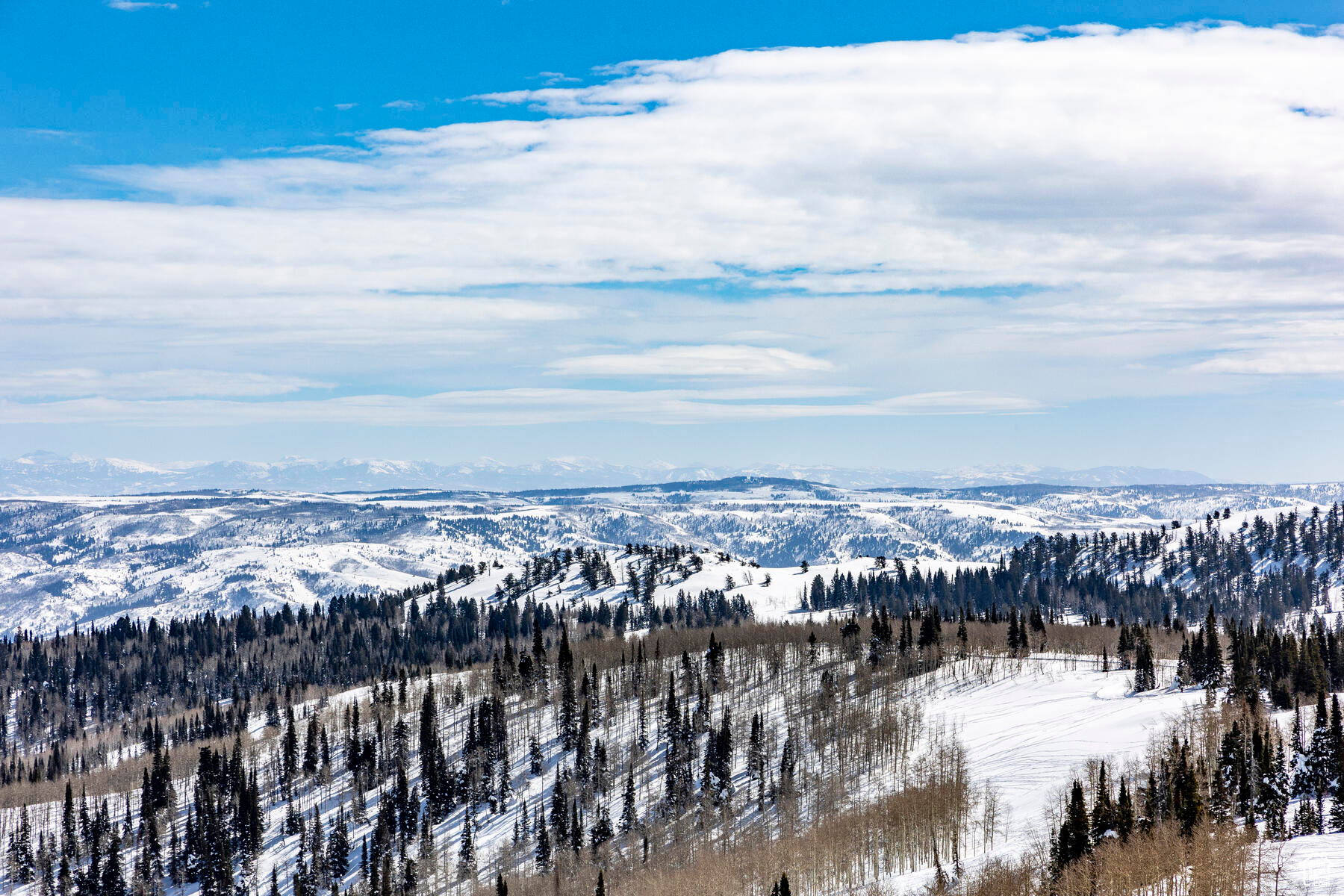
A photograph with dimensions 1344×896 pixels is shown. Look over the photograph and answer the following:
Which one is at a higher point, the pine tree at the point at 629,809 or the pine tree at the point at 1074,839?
the pine tree at the point at 1074,839

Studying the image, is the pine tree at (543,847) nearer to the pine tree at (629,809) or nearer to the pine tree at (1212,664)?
the pine tree at (629,809)

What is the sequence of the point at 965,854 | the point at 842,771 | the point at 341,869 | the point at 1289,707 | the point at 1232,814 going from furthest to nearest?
the point at 341,869, the point at 842,771, the point at 1289,707, the point at 965,854, the point at 1232,814

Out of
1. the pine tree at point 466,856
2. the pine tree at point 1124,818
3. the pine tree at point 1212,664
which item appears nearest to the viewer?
the pine tree at point 1124,818

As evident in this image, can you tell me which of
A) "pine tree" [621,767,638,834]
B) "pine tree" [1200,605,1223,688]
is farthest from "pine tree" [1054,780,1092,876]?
"pine tree" [621,767,638,834]

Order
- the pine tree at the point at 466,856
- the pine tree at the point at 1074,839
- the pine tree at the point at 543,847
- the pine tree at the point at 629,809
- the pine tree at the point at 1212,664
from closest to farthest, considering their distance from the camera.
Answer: the pine tree at the point at 1074,839
the pine tree at the point at 1212,664
the pine tree at the point at 543,847
the pine tree at the point at 466,856
the pine tree at the point at 629,809

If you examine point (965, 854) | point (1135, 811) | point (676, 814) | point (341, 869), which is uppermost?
point (1135, 811)

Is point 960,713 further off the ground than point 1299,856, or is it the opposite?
point 1299,856

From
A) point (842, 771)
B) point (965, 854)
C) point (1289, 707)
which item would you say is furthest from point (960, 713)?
point (965, 854)

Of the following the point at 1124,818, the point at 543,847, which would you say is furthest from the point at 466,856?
the point at 1124,818

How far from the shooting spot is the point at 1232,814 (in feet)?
341

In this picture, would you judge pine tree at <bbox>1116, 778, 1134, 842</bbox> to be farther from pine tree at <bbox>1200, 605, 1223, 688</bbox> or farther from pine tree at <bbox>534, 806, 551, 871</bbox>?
pine tree at <bbox>534, 806, 551, 871</bbox>

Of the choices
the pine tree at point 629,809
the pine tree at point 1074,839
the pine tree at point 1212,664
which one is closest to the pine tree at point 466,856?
the pine tree at point 629,809

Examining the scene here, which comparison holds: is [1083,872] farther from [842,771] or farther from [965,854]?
[842,771]

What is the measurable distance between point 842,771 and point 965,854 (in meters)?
56.0
